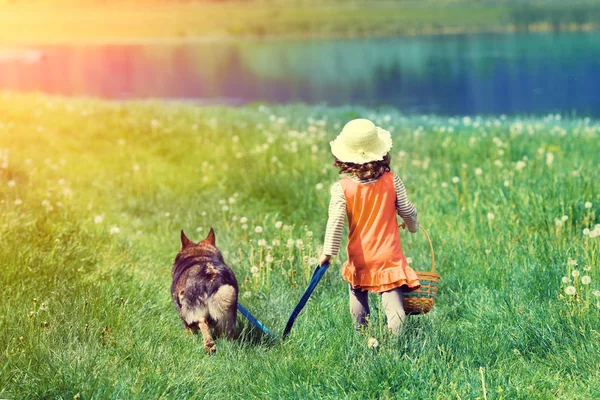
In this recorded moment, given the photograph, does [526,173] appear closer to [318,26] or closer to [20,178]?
[20,178]

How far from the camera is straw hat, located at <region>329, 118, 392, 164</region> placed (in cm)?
498

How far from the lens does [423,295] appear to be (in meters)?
5.07

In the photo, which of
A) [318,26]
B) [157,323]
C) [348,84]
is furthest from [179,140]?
[318,26]

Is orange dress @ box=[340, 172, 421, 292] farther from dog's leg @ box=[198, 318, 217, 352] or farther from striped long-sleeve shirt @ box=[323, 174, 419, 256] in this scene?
dog's leg @ box=[198, 318, 217, 352]

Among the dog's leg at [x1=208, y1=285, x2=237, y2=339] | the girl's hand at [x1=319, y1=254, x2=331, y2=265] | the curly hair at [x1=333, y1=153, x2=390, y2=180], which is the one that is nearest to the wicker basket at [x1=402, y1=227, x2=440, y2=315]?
the curly hair at [x1=333, y1=153, x2=390, y2=180]

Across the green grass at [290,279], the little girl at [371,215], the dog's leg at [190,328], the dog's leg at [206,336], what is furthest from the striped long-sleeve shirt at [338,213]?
the dog's leg at [190,328]

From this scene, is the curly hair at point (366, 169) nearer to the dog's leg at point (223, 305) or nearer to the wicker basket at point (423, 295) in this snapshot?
the wicker basket at point (423, 295)

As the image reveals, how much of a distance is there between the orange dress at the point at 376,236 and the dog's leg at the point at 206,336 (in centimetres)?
114

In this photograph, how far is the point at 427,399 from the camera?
439cm

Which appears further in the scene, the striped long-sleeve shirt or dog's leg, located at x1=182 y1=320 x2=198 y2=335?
dog's leg, located at x1=182 y1=320 x2=198 y2=335

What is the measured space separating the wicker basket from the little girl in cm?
5

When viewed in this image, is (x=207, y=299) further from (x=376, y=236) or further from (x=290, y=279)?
(x=290, y=279)

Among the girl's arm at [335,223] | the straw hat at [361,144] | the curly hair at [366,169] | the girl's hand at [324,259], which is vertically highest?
the straw hat at [361,144]

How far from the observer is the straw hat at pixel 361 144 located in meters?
4.98
